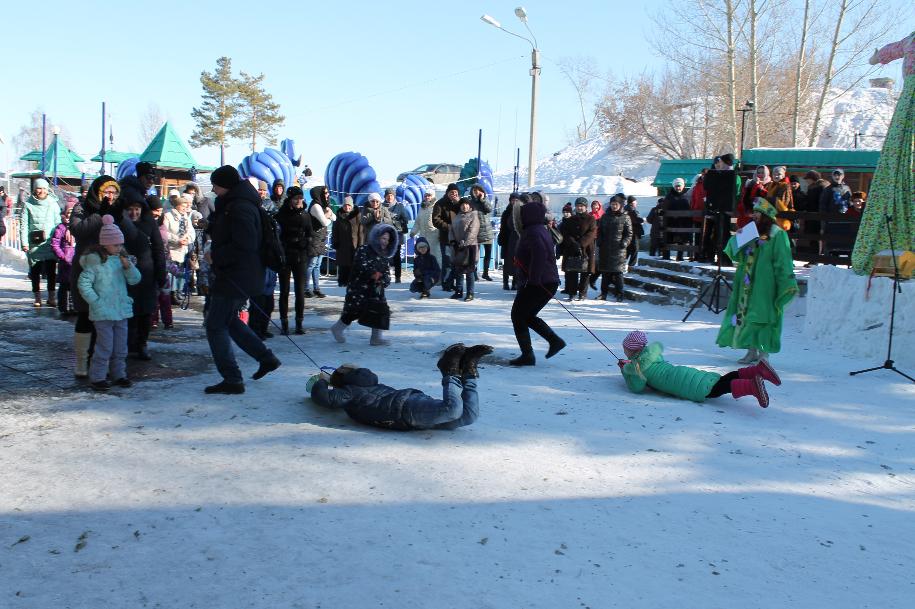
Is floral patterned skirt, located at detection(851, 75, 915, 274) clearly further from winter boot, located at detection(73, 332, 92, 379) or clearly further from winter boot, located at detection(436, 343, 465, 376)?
winter boot, located at detection(73, 332, 92, 379)

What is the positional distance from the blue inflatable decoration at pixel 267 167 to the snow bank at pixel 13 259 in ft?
17.0

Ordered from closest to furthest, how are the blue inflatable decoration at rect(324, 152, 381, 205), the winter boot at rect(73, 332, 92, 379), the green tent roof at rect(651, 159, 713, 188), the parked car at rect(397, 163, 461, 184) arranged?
the winter boot at rect(73, 332, 92, 379), the blue inflatable decoration at rect(324, 152, 381, 205), the green tent roof at rect(651, 159, 713, 188), the parked car at rect(397, 163, 461, 184)

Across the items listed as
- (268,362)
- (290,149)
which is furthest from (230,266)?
(290,149)

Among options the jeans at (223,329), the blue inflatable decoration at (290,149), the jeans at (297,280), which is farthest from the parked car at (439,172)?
the jeans at (223,329)

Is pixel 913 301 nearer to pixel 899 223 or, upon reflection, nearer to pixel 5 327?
pixel 899 223

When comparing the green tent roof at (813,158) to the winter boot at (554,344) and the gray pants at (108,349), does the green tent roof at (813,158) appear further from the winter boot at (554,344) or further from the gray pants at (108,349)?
the gray pants at (108,349)

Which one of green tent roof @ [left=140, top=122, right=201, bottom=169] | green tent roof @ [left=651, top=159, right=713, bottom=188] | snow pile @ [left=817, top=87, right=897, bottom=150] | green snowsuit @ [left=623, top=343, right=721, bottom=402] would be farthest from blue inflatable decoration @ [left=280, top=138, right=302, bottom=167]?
snow pile @ [left=817, top=87, right=897, bottom=150]

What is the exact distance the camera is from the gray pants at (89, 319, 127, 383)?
20.3ft

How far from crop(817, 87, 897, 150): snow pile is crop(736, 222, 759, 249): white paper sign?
45231mm

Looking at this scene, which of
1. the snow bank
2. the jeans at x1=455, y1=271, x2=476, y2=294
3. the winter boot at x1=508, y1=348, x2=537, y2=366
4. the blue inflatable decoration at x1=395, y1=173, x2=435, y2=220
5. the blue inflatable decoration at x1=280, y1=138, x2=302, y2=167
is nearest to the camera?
the winter boot at x1=508, y1=348, x2=537, y2=366

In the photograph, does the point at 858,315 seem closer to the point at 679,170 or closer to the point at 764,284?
the point at 764,284

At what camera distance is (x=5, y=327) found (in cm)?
918

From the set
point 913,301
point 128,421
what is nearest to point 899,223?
point 913,301

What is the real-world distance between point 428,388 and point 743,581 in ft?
11.7
